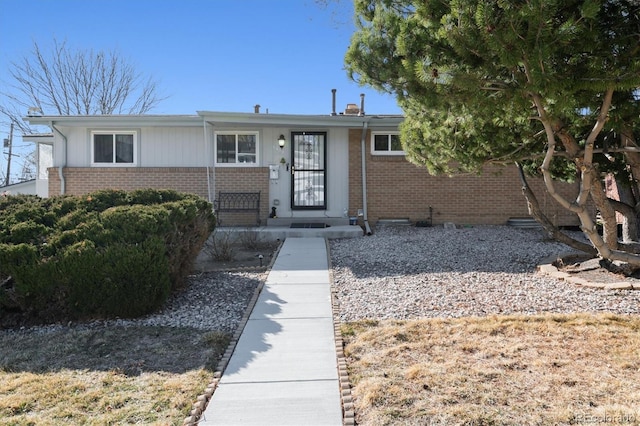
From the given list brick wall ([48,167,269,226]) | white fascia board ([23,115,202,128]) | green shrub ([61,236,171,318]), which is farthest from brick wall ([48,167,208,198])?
green shrub ([61,236,171,318])

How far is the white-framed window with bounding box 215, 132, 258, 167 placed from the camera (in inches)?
460

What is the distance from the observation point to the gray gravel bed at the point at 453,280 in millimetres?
4867

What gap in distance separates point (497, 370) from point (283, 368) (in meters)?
1.58

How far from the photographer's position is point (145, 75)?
23.8 meters

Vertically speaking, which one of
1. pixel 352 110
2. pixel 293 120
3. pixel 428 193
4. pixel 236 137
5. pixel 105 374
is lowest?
pixel 105 374

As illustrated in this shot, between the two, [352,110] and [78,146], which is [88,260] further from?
[352,110]

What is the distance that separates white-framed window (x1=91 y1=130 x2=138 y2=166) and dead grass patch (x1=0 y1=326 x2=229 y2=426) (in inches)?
313

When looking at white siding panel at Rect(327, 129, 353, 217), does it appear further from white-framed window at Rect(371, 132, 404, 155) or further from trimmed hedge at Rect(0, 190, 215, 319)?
trimmed hedge at Rect(0, 190, 215, 319)

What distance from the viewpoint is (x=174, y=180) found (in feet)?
38.2

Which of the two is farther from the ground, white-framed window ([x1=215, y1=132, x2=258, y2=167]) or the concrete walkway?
white-framed window ([x1=215, y1=132, x2=258, y2=167])

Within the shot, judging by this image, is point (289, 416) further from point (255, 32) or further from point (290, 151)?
point (255, 32)

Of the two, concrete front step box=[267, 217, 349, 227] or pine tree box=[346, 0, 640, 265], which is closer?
pine tree box=[346, 0, 640, 265]

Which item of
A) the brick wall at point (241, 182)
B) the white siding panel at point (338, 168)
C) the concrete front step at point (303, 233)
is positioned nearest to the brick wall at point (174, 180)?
the brick wall at point (241, 182)

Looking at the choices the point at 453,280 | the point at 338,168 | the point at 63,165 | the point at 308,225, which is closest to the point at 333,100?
the point at 338,168
